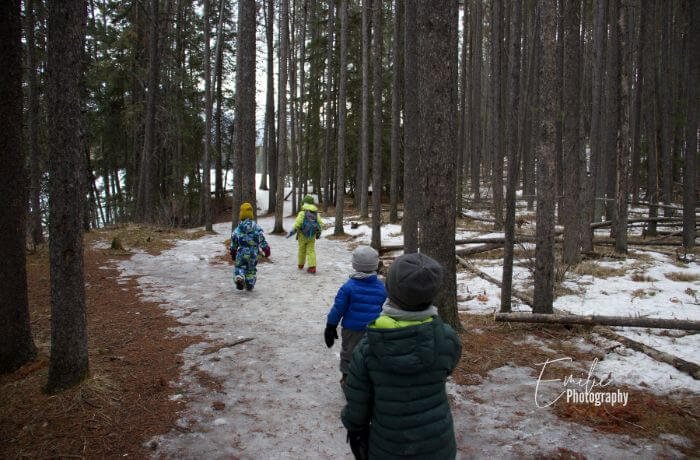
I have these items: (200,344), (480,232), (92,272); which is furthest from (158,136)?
(200,344)

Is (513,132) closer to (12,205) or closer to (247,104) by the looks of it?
(12,205)

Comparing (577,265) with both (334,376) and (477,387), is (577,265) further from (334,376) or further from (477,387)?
(334,376)

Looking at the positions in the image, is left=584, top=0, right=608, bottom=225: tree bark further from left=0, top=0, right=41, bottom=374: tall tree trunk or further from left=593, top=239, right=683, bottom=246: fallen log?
left=0, top=0, right=41, bottom=374: tall tree trunk

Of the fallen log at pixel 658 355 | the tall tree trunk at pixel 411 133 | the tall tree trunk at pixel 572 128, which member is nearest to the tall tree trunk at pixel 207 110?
the tall tree trunk at pixel 411 133

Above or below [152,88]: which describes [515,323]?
below

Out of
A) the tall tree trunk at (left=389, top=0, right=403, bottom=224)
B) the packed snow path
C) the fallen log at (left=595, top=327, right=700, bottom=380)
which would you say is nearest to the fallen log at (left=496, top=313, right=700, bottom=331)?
the fallen log at (left=595, top=327, right=700, bottom=380)

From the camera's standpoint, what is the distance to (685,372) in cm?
487

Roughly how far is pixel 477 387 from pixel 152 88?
18.1 m

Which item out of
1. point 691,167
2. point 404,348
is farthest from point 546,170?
point 691,167

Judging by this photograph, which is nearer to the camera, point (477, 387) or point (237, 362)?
point (477, 387)

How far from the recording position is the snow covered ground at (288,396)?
3.71 m

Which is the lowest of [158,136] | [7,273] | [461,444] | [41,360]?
[461,444]

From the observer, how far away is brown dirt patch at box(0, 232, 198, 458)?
363 centimetres

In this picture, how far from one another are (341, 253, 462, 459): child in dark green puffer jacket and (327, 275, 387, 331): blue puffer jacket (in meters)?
1.82
